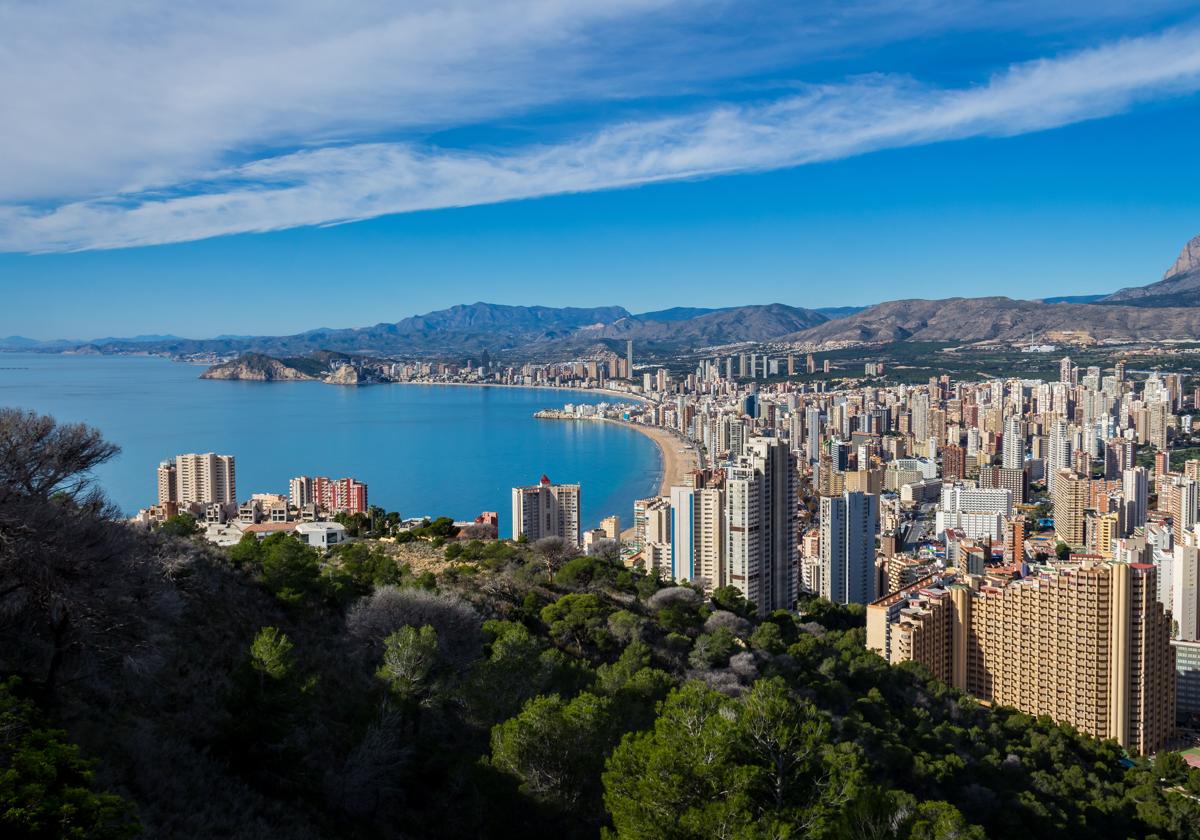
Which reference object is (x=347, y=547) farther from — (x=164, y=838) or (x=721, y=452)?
(x=721, y=452)

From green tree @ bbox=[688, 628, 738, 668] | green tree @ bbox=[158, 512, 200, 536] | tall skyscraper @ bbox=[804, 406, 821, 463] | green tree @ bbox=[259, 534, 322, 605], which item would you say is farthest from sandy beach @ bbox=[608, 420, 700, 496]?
green tree @ bbox=[259, 534, 322, 605]

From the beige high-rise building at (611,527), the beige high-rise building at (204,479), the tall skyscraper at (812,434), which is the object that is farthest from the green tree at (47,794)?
the tall skyscraper at (812,434)

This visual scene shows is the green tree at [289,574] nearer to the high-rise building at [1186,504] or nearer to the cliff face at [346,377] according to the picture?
the high-rise building at [1186,504]

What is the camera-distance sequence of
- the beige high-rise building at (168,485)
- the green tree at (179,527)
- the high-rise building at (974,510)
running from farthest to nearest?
1. the high-rise building at (974,510)
2. the beige high-rise building at (168,485)
3. the green tree at (179,527)

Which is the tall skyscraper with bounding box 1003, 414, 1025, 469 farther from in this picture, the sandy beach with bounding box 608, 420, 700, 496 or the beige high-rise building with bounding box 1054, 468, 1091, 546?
the sandy beach with bounding box 608, 420, 700, 496

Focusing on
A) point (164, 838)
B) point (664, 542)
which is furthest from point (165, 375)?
point (164, 838)

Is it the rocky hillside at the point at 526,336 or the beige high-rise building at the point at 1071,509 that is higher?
the rocky hillside at the point at 526,336
